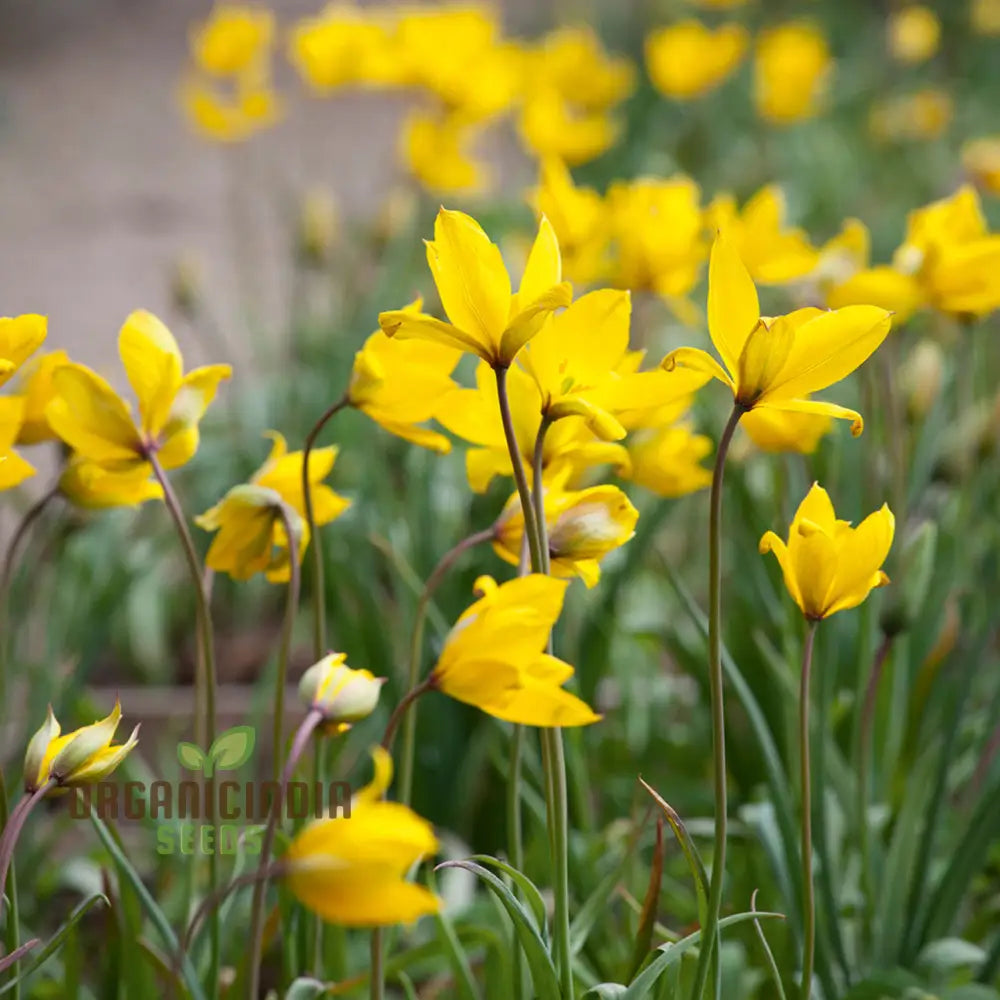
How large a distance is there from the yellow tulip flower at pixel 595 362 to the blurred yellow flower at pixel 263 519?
155 millimetres

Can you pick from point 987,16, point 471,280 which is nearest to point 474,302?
point 471,280

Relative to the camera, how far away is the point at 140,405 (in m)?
0.63

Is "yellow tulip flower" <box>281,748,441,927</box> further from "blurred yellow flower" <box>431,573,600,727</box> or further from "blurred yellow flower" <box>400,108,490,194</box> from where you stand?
"blurred yellow flower" <box>400,108,490,194</box>

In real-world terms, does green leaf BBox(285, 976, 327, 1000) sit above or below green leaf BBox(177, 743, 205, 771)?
below

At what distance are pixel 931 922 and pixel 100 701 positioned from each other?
0.93m

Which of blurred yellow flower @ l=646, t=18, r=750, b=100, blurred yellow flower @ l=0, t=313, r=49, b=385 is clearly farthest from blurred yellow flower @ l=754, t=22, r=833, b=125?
blurred yellow flower @ l=0, t=313, r=49, b=385

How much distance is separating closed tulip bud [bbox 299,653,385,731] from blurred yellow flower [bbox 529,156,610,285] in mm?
524

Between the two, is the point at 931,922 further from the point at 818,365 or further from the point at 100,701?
the point at 100,701

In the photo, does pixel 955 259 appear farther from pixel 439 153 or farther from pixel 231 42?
pixel 231 42

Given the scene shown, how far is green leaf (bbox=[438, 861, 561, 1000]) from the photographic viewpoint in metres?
0.53

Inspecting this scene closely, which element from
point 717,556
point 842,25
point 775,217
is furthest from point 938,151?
point 717,556

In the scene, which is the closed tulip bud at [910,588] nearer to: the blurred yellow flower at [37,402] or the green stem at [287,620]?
the green stem at [287,620]

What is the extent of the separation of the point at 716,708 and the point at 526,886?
0.13 metres

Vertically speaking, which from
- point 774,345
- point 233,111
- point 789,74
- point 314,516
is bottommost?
point 314,516
